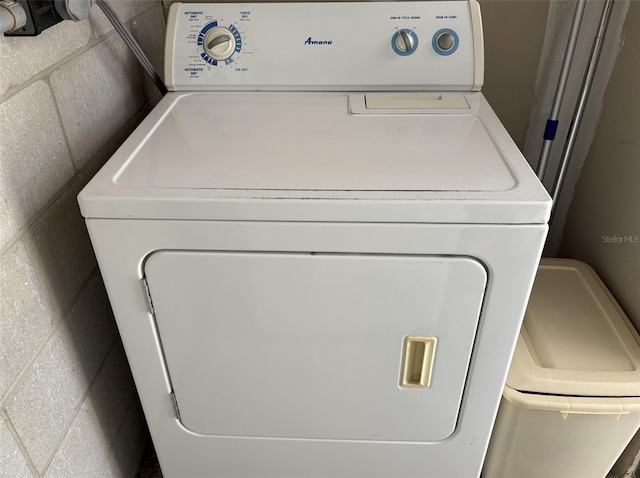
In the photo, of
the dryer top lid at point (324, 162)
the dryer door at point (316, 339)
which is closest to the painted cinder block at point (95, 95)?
the dryer top lid at point (324, 162)

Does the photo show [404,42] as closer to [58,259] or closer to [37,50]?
[37,50]

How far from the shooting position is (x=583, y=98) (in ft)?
4.61

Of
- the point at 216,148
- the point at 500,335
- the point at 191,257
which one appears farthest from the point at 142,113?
the point at 500,335

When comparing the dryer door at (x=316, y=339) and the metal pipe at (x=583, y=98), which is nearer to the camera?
the dryer door at (x=316, y=339)

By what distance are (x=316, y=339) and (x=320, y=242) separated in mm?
207

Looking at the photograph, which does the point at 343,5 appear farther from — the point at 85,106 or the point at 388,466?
the point at 388,466

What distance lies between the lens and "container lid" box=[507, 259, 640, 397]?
114cm

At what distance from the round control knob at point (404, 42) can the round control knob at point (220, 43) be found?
36 cm

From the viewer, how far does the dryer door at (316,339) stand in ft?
2.90

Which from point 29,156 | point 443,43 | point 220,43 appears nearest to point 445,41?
point 443,43

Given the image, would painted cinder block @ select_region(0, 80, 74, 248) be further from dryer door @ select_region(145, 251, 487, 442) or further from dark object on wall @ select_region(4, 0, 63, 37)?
dryer door @ select_region(145, 251, 487, 442)

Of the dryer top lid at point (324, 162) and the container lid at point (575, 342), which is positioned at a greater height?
the dryer top lid at point (324, 162)

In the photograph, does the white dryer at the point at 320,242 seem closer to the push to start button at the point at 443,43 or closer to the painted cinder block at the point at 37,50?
the push to start button at the point at 443,43

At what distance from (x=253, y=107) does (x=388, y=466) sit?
0.82 metres
